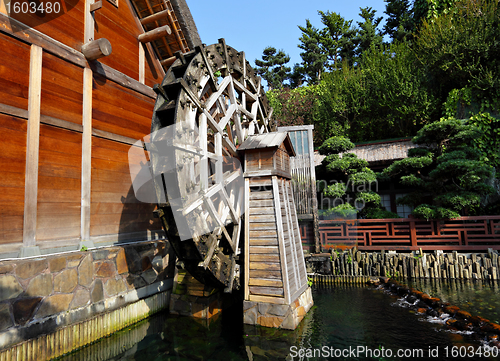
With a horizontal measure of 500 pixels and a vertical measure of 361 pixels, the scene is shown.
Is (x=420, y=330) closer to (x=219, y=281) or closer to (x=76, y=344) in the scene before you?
(x=219, y=281)

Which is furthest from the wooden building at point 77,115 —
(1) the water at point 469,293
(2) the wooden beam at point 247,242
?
(1) the water at point 469,293

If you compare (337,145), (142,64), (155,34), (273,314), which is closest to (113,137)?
(142,64)

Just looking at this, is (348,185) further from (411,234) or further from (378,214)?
(411,234)

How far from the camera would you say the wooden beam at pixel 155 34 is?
20.0 ft

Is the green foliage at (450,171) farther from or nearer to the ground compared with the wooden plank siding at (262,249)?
farther from the ground

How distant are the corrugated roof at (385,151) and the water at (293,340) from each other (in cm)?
858

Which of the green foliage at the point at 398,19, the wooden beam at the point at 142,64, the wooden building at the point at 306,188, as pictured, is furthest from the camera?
the green foliage at the point at 398,19

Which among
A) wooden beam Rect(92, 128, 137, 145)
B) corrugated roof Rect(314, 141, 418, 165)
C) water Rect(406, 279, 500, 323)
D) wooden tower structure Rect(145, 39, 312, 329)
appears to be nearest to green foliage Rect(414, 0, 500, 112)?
corrugated roof Rect(314, 141, 418, 165)

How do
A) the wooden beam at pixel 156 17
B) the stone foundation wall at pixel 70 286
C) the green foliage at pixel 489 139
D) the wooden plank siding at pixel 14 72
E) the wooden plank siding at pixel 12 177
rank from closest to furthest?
the stone foundation wall at pixel 70 286, the wooden plank siding at pixel 12 177, the wooden plank siding at pixel 14 72, the wooden beam at pixel 156 17, the green foliage at pixel 489 139

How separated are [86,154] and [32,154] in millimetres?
893

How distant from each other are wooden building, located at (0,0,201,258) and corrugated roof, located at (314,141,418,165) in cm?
984

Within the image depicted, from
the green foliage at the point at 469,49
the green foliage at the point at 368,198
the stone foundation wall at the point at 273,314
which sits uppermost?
the green foliage at the point at 469,49

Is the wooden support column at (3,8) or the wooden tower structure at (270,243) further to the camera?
the wooden tower structure at (270,243)

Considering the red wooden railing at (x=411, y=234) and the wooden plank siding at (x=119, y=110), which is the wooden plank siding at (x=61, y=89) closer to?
the wooden plank siding at (x=119, y=110)
